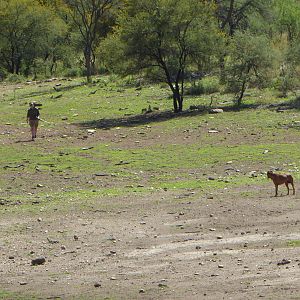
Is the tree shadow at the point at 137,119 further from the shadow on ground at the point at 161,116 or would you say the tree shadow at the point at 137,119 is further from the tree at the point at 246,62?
the tree at the point at 246,62

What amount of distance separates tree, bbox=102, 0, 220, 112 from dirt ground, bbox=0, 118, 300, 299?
18565mm

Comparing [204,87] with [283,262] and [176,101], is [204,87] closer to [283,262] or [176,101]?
[176,101]

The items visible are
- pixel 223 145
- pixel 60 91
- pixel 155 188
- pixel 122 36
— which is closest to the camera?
pixel 155 188

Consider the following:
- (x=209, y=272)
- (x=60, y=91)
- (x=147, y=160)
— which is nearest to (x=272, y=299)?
(x=209, y=272)

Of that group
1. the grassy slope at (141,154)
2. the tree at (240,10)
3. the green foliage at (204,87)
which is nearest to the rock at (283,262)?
the grassy slope at (141,154)

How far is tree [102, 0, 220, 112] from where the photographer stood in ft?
124

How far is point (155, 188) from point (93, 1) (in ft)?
129

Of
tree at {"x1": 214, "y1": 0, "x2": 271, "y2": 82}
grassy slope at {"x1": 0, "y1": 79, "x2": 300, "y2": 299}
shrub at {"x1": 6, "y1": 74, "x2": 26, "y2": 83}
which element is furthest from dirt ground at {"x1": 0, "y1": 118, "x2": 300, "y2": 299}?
shrub at {"x1": 6, "y1": 74, "x2": 26, "y2": 83}

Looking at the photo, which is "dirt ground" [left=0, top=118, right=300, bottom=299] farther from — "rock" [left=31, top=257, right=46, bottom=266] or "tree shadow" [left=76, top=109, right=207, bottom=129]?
"tree shadow" [left=76, top=109, right=207, bottom=129]

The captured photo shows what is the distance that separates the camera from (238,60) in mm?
39062

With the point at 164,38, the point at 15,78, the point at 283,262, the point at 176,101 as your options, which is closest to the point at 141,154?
the point at 164,38

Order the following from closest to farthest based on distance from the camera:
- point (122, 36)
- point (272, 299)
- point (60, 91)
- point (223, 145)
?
point (272, 299), point (223, 145), point (122, 36), point (60, 91)

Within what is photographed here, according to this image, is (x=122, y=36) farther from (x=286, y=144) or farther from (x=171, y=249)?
(x=171, y=249)

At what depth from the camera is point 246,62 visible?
38750 mm
